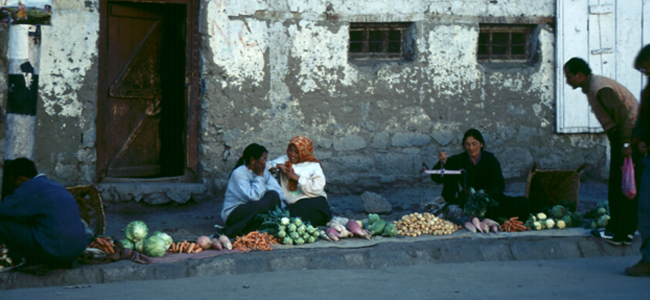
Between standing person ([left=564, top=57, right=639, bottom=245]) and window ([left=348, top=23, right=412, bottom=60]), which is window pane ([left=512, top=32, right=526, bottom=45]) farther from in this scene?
standing person ([left=564, top=57, right=639, bottom=245])

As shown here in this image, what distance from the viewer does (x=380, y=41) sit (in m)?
8.11

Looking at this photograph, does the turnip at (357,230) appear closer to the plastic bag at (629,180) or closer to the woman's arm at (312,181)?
the woman's arm at (312,181)

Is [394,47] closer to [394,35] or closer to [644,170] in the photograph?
[394,35]

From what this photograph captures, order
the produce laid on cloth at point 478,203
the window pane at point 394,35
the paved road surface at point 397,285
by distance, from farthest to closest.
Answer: the window pane at point 394,35
the produce laid on cloth at point 478,203
the paved road surface at point 397,285

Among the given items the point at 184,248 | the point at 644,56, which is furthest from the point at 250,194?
the point at 644,56

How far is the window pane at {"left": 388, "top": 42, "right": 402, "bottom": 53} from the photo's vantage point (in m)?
8.16

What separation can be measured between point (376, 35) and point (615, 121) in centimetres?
339

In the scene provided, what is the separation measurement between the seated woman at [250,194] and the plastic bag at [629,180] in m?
2.79

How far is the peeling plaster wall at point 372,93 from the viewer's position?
7.55 meters

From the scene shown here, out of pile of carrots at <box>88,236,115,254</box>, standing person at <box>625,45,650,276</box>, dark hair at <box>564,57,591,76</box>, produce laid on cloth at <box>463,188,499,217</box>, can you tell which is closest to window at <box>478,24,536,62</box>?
produce laid on cloth at <box>463,188,499,217</box>

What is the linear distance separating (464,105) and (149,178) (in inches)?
147

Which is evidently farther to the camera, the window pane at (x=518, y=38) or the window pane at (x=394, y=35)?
the window pane at (x=518, y=38)

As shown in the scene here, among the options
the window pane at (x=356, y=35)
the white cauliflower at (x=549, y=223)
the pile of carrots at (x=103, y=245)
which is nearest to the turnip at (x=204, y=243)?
the pile of carrots at (x=103, y=245)

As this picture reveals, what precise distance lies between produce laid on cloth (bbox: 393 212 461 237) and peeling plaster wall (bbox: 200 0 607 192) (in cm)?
204
